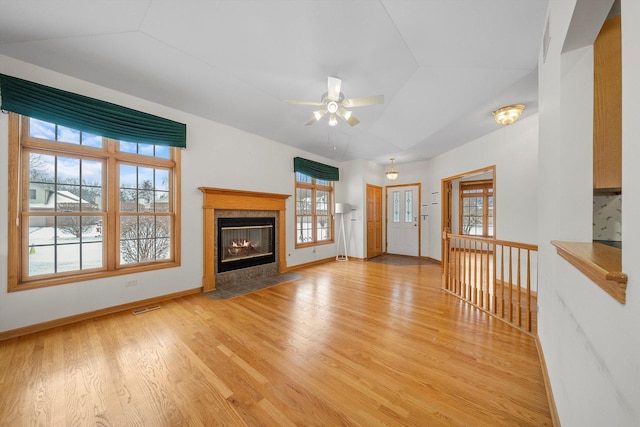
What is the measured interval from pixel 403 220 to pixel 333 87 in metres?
5.14

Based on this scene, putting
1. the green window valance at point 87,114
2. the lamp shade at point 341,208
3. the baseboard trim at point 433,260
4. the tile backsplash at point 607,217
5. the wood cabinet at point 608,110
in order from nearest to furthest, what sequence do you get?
the wood cabinet at point 608,110 → the tile backsplash at point 607,217 → the green window valance at point 87,114 → the baseboard trim at point 433,260 → the lamp shade at point 341,208

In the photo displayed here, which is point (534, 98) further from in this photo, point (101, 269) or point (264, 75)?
point (101, 269)

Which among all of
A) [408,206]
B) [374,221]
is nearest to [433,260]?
[408,206]

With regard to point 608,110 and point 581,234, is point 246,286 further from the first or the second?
point 608,110

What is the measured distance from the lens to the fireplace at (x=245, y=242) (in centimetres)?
408

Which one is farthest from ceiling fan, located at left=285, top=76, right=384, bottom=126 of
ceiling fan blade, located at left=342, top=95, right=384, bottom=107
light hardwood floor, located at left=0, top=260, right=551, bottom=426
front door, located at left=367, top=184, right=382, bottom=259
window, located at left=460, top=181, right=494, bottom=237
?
window, located at left=460, top=181, right=494, bottom=237

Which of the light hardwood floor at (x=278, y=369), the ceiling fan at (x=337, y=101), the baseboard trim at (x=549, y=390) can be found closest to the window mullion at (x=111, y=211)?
the light hardwood floor at (x=278, y=369)

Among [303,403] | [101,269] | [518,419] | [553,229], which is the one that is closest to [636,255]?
[553,229]

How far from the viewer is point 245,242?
450cm

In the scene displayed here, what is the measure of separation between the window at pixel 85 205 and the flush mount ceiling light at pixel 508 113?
15.4ft

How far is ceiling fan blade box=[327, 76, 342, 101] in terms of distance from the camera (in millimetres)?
2590

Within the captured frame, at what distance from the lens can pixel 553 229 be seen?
5.22 feet

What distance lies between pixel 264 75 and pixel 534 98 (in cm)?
350

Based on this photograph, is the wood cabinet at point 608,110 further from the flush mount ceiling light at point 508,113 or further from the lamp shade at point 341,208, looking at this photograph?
the lamp shade at point 341,208
